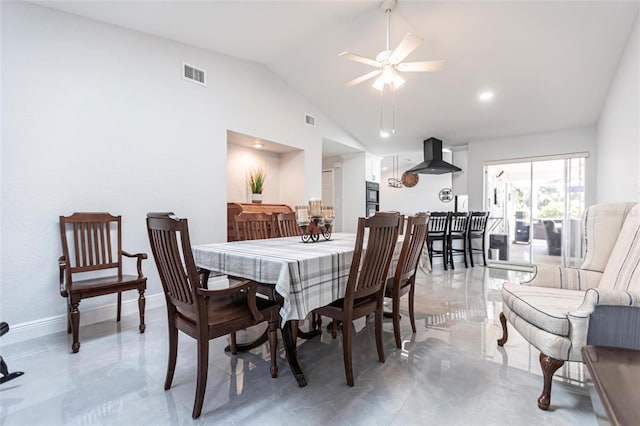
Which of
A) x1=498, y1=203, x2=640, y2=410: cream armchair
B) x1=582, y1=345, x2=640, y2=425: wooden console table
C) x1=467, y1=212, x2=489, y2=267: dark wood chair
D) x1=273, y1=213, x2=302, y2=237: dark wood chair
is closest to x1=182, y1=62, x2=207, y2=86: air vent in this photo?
x1=273, y1=213, x2=302, y2=237: dark wood chair

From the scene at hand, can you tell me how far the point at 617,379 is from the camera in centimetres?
85

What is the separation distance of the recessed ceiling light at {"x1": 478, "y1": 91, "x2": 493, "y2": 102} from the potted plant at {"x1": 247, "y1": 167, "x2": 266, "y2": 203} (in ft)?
12.1

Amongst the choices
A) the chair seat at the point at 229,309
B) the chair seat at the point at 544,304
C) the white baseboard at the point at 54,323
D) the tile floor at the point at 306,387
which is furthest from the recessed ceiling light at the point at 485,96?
the white baseboard at the point at 54,323

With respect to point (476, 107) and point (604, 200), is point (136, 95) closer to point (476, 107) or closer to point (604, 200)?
point (476, 107)

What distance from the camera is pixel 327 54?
395 cm

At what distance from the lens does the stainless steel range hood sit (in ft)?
19.1

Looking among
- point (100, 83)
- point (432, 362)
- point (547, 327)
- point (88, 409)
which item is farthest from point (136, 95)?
point (547, 327)

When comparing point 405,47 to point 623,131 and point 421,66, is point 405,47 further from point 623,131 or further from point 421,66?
point 623,131

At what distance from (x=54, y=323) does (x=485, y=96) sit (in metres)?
5.83

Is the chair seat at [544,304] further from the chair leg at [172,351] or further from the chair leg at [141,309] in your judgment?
the chair leg at [141,309]

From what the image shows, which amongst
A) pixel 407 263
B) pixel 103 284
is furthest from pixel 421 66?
pixel 103 284

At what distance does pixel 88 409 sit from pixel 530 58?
5135mm

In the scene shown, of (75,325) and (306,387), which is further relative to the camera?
(75,325)

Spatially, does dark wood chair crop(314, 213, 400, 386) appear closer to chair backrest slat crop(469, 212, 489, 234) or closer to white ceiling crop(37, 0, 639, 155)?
white ceiling crop(37, 0, 639, 155)
